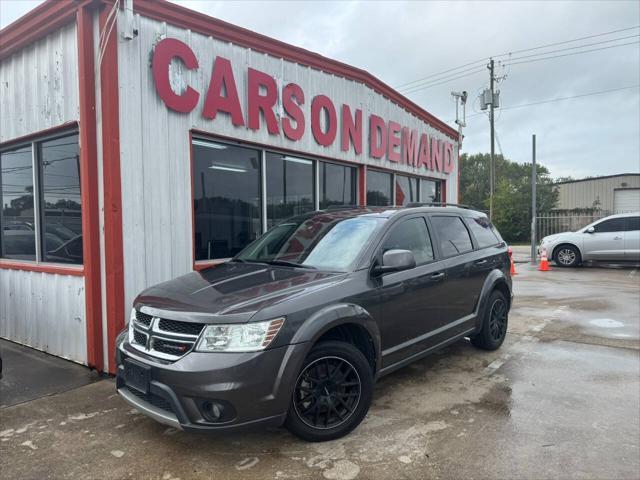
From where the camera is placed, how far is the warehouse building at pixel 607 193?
1307 inches

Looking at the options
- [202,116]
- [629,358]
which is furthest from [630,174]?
[202,116]

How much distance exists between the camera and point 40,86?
18.4 feet

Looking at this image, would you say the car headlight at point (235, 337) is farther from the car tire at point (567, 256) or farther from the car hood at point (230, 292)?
the car tire at point (567, 256)

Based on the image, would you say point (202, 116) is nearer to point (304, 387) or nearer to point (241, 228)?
point (241, 228)

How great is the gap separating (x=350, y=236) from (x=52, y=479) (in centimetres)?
286

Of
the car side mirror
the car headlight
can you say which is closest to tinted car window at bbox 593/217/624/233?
the car side mirror

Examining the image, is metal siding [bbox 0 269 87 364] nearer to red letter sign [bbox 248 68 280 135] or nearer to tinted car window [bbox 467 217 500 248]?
red letter sign [bbox 248 68 280 135]

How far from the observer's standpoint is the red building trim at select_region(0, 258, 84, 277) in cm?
531

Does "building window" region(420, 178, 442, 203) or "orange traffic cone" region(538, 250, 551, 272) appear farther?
"orange traffic cone" region(538, 250, 551, 272)

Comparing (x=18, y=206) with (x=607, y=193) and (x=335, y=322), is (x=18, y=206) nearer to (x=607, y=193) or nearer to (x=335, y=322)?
(x=335, y=322)

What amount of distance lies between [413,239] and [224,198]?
2877mm

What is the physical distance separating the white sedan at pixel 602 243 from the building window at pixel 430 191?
19.0ft

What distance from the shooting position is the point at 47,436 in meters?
3.57

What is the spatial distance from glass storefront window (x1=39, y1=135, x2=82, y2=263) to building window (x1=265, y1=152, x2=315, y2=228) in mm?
2583
